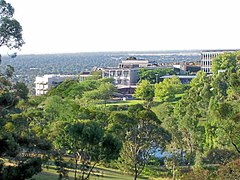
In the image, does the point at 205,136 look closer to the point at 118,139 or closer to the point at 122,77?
the point at 118,139

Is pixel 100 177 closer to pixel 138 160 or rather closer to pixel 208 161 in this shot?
pixel 138 160

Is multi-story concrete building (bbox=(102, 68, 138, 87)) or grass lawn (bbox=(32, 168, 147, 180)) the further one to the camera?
multi-story concrete building (bbox=(102, 68, 138, 87))

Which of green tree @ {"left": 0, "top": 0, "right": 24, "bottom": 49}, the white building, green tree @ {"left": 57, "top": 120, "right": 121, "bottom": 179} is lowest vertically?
the white building

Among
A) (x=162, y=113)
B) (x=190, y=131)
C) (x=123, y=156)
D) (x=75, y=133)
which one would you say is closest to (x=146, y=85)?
(x=162, y=113)

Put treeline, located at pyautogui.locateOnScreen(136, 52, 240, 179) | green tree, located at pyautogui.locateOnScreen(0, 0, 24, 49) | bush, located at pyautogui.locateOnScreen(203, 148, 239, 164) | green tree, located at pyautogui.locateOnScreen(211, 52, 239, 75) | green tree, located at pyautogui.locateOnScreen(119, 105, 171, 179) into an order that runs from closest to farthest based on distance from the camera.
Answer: green tree, located at pyautogui.locateOnScreen(0, 0, 24, 49) → treeline, located at pyautogui.locateOnScreen(136, 52, 240, 179) → green tree, located at pyautogui.locateOnScreen(119, 105, 171, 179) → bush, located at pyautogui.locateOnScreen(203, 148, 239, 164) → green tree, located at pyautogui.locateOnScreen(211, 52, 239, 75)

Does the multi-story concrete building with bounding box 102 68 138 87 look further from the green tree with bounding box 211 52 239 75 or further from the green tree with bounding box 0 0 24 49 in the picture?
the green tree with bounding box 0 0 24 49

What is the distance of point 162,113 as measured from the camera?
36.8m

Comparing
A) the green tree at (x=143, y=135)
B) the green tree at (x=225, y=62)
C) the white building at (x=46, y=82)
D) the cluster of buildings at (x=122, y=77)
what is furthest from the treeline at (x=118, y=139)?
the white building at (x=46, y=82)

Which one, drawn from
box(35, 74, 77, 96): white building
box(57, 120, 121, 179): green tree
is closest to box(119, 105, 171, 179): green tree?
box(57, 120, 121, 179): green tree

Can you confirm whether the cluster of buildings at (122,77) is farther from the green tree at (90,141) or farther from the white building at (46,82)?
the green tree at (90,141)

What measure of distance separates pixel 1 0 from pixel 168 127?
16434 millimetres

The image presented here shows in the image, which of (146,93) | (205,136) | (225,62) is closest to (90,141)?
(205,136)

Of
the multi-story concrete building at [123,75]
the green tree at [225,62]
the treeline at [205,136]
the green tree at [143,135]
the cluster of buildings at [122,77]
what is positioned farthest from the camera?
the multi-story concrete building at [123,75]

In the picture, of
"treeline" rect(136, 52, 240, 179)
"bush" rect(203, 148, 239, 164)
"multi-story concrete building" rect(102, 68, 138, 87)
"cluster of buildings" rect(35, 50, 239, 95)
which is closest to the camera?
"treeline" rect(136, 52, 240, 179)
